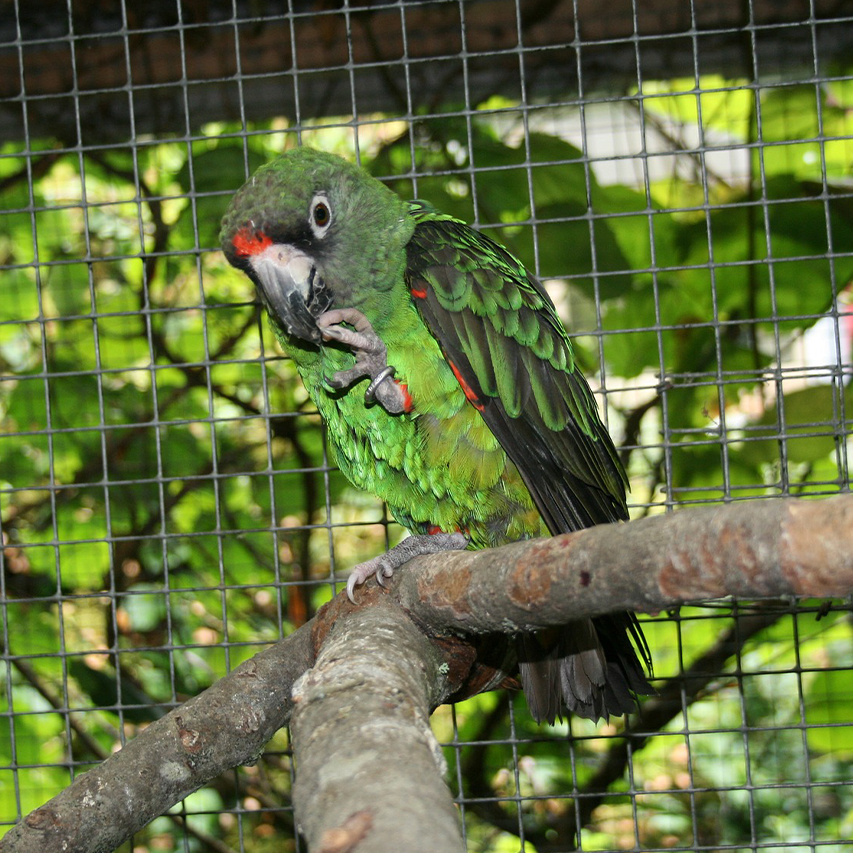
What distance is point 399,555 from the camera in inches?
76.8

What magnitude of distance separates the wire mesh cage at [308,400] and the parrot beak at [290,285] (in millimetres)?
686

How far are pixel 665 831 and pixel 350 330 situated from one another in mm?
2774

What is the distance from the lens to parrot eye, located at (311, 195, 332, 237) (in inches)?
77.2

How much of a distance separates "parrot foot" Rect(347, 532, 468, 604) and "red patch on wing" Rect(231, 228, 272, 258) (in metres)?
0.80

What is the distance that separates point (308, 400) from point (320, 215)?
4.92ft

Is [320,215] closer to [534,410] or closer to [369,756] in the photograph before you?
[534,410]

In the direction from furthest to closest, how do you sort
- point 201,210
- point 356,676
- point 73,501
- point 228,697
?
point 73,501 < point 201,210 < point 228,697 < point 356,676

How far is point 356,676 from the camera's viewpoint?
1.15m

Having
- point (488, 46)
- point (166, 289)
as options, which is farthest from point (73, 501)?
point (488, 46)

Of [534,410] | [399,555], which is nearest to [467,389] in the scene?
[534,410]

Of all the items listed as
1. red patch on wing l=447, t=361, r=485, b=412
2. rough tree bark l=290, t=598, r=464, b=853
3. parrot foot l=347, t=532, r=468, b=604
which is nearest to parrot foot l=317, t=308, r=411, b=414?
red patch on wing l=447, t=361, r=485, b=412

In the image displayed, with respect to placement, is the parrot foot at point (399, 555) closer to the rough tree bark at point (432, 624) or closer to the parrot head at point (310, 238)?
the rough tree bark at point (432, 624)

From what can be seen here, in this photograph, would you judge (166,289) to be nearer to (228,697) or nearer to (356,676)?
(228,697)

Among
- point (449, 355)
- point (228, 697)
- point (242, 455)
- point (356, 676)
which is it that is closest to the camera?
point (356, 676)
